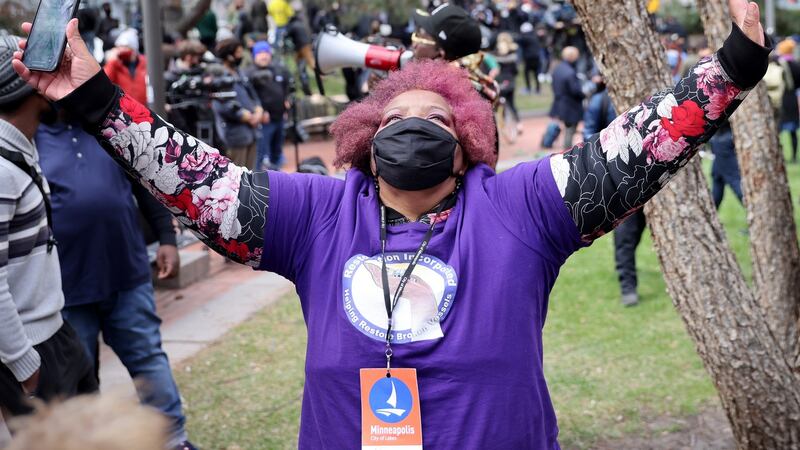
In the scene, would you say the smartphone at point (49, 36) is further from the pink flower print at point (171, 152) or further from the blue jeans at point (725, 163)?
the blue jeans at point (725, 163)

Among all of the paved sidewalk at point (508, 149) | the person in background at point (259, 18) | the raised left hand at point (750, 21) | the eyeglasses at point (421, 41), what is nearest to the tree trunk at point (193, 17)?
the paved sidewalk at point (508, 149)

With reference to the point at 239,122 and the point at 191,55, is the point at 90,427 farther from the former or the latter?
the point at 191,55

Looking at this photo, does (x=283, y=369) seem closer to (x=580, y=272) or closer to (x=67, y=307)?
(x=67, y=307)

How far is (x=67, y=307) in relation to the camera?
408cm

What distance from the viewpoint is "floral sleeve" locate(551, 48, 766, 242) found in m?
2.20

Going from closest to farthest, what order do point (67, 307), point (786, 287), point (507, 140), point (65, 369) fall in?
point (65, 369)
point (67, 307)
point (786, 287)
point (507, 140)

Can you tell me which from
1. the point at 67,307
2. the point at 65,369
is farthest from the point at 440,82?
the point at 67,307

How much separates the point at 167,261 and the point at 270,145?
330 inches

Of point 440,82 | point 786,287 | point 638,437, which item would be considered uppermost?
point 440,82

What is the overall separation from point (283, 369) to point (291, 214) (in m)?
3.67

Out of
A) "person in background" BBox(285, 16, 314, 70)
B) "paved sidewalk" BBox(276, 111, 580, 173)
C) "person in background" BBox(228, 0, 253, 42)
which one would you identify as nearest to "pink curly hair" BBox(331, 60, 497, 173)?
"paved sidewalk" BBox(276, 111, 580, 173)

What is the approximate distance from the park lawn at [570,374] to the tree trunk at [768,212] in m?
0.78

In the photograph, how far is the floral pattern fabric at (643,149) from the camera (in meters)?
2.20

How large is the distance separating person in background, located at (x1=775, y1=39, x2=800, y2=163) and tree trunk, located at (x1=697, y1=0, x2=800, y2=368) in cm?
855
